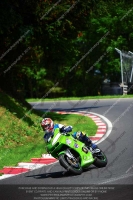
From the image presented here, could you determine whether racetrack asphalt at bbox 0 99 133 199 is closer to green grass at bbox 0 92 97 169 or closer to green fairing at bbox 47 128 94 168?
green fairing at bbox 47 128 94 168

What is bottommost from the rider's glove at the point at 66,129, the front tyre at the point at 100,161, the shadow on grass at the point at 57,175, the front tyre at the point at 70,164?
the shadow on grass at the point at 57,175

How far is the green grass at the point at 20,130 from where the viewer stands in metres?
14.4

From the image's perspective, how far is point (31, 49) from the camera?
23125 millimetres

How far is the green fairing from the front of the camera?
10.7 m

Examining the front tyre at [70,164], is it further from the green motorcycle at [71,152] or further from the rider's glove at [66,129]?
the rider's glove at [66,129]

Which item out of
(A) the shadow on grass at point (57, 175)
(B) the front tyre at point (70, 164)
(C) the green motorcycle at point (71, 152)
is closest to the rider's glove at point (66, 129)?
(C) the green motorcycle at point (71, 152)

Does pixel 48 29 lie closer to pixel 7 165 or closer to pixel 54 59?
pixel 54 59

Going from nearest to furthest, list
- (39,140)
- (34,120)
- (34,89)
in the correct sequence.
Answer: (39,140)
(34,120)
(34,89)

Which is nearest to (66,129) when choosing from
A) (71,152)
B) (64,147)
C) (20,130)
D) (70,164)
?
(64,147)

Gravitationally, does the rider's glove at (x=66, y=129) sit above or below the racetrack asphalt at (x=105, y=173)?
above

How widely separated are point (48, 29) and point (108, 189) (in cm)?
1277

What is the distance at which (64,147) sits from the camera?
35.4 feet

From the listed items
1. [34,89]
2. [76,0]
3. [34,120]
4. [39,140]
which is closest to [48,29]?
[76,0]

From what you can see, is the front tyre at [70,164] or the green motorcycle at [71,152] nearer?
the front tyre at [70,164]
